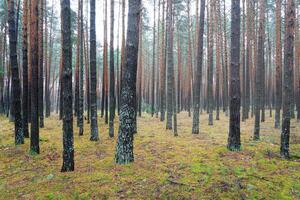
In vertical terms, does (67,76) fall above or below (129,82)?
above

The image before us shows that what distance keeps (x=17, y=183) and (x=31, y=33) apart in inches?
214

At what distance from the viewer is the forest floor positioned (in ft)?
20.3

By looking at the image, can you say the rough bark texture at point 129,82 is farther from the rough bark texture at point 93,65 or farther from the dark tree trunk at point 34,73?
the rough bark texture at point 93,65

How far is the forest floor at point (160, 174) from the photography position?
6.18 m

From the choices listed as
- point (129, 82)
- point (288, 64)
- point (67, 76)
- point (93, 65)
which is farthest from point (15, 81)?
point (288, 64)

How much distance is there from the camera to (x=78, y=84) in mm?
14664

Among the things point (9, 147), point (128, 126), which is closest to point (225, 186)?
point (128, 126)

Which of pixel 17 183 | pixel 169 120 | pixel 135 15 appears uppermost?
pixel 135 15

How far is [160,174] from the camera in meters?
7.16

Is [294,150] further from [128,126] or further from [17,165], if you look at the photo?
[17,165]

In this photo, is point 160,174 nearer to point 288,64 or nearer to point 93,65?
point 288,64

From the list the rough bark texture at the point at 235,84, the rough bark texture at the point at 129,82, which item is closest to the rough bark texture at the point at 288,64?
the rough bark texture at the point at 235,84

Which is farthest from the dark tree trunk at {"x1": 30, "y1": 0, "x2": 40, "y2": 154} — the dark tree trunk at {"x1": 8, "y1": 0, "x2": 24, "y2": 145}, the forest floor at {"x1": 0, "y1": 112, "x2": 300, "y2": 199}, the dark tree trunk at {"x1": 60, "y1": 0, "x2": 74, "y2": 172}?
the dark tree trunk at {"x1": 60, "y1": 0, "x2": 74, "y2": 172}

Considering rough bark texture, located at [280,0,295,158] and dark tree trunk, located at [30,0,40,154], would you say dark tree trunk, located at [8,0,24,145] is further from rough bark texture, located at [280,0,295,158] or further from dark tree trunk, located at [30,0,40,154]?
rough bark texture, located at [280,0,295,158]
